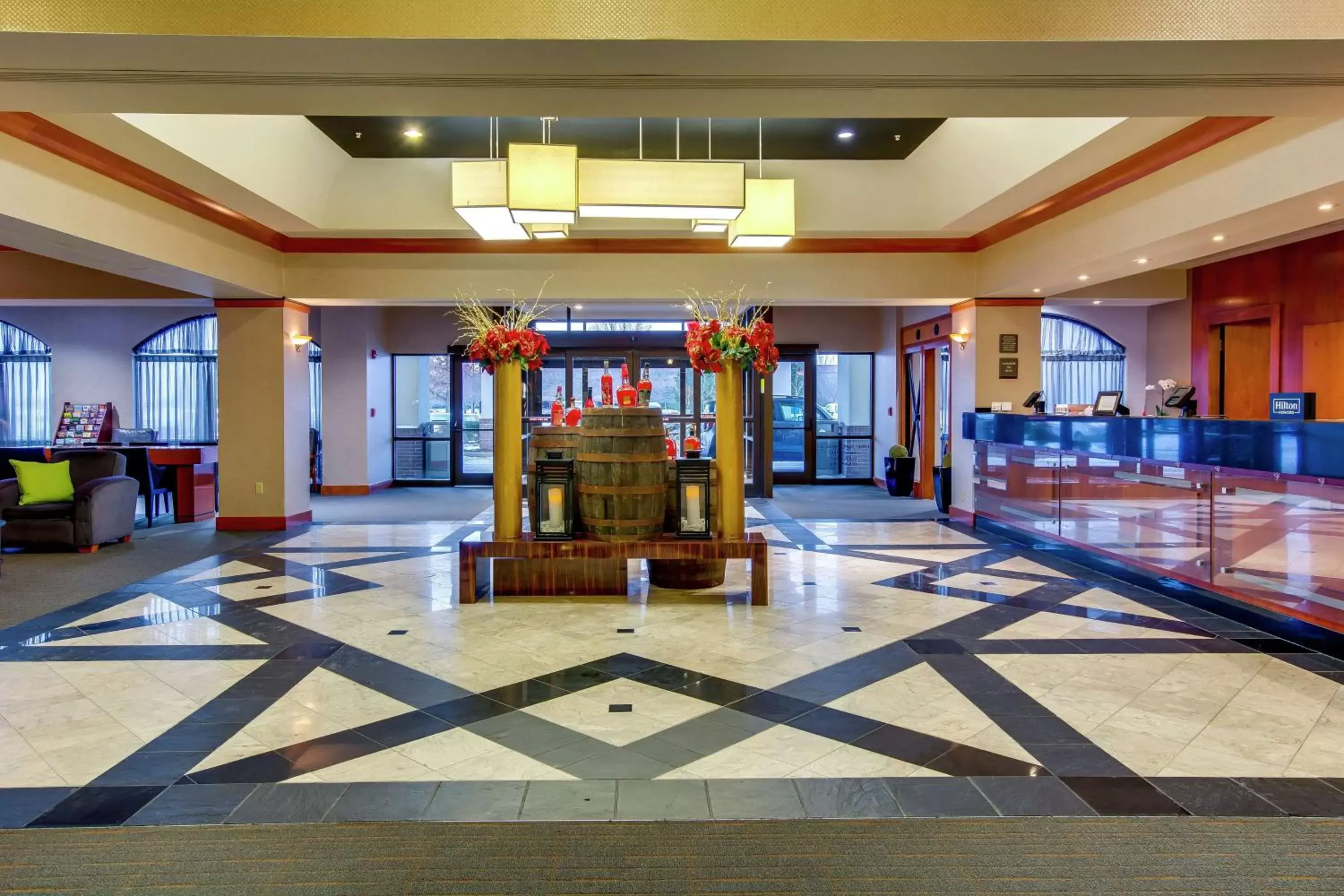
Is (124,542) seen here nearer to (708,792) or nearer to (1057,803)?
(708,792)

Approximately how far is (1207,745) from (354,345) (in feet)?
40.6

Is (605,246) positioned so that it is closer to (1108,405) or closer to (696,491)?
(696,491)

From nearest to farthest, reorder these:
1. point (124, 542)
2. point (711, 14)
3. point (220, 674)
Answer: point (711, 14)
point (220, 674)
point (124, 542)

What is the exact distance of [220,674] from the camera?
4.12m

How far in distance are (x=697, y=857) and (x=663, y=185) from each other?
191 inches

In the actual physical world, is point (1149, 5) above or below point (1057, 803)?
above

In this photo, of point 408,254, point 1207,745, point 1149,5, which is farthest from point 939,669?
point 408,254

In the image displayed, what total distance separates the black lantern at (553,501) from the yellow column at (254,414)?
4.82m

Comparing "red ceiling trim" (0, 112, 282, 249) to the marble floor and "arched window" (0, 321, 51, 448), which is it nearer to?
the marble floor

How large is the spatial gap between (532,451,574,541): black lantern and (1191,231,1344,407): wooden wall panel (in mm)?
7750

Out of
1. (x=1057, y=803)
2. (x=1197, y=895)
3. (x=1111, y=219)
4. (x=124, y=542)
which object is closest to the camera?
(x=1197, y=895)

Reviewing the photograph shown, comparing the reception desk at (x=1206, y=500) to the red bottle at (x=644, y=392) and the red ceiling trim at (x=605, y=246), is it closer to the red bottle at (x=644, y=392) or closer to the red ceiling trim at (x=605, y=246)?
the red ceiling trim at (x=605, y=246)

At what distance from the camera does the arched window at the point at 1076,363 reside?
12.7 metres

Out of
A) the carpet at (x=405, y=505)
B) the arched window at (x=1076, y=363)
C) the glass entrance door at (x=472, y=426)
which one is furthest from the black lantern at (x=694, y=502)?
the arched window at (x=1076, y=363)
